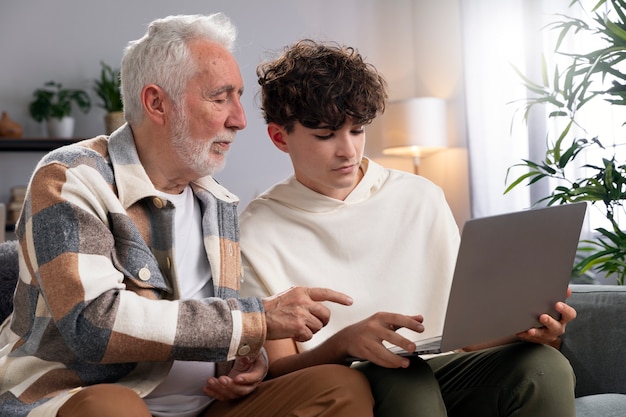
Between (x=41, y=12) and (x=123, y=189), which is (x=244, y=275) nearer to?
(x=123, y=189)

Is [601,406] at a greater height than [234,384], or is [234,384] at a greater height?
[234,384]

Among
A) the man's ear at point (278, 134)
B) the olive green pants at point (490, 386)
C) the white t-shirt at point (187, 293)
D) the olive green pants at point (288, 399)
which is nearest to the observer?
the olive green pants at point (288, 399)

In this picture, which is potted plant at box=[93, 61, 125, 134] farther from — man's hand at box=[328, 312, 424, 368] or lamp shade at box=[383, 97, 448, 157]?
man's hand at box=[328, 312, 424, 368]

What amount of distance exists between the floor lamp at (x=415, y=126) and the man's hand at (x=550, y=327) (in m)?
3.26

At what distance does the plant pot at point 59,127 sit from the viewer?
5148 millimetres

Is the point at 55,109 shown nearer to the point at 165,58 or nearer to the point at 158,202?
the point at 165,58

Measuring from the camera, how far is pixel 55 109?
514 centimetres

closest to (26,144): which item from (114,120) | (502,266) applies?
(114,120)

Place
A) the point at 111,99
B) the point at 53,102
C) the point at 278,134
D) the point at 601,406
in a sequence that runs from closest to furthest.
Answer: the point at 601,406
the point at 278,134
the point at 111,99
the point at 53,102

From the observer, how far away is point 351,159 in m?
2.05

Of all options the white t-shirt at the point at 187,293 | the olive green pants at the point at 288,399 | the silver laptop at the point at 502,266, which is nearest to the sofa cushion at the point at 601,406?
the silver laptop at the point at 502,266

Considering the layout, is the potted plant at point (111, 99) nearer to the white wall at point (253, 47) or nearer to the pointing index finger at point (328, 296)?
the white wall at point (253, 47)

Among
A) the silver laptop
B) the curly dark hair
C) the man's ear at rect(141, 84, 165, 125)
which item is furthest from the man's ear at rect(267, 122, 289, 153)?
the silver laptop

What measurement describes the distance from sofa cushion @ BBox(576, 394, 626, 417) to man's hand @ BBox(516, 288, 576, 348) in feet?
1.11
